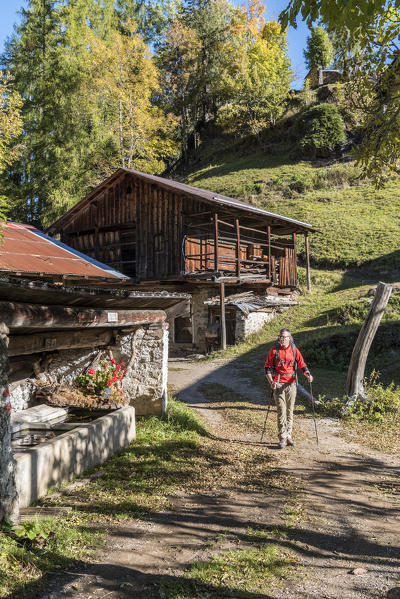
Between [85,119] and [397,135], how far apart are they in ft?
72.6

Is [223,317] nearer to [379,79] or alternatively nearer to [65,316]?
[379,79]

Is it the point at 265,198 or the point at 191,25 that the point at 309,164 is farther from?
the point at 191,25

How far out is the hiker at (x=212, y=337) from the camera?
17.6 metres

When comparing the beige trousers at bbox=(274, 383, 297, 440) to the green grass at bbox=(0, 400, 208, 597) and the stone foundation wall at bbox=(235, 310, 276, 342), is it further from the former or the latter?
the stone foundation wall at bbox=(235, 310, 276, 342)

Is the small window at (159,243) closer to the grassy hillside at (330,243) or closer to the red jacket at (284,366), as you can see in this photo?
the grassy hillside at (330,243)

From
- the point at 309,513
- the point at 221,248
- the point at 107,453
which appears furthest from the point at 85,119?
the point at 309,513

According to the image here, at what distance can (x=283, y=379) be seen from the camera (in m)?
7.01

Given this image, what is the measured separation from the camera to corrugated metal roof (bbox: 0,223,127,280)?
924 cm

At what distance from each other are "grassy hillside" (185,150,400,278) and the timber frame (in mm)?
5223

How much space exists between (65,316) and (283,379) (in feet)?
11.8

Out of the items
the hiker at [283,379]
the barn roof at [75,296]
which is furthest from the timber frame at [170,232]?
the barn roof at [75,296]

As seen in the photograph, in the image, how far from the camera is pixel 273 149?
4159 cm

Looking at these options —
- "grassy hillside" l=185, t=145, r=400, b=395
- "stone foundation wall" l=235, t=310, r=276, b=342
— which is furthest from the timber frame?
"grassy hillside" l=185, t=145, r=400, b=395

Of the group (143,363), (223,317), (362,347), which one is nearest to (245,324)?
(223,317)
